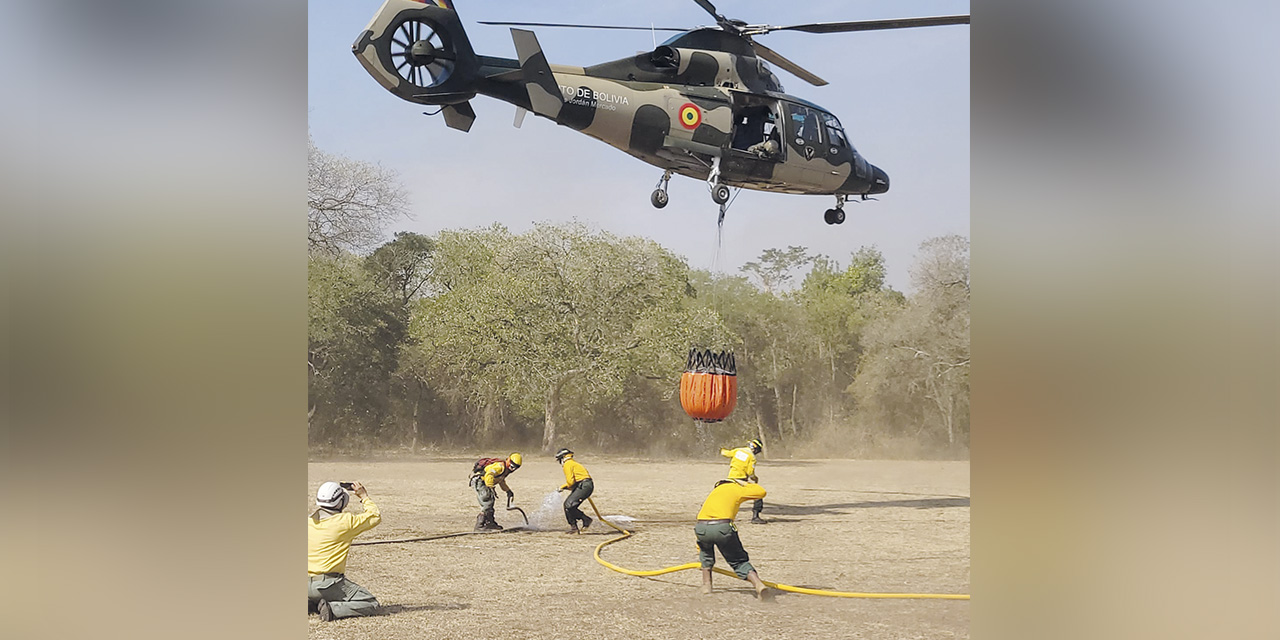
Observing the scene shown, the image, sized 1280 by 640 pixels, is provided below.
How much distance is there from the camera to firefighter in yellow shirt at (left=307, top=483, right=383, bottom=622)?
539 centimetres

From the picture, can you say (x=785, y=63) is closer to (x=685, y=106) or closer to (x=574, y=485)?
(x=685, y=106)

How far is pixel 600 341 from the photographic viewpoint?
68.6ft

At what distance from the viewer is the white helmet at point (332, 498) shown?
5316 millimetres

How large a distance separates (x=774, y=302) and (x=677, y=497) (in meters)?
9.69

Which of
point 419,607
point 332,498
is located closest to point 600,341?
point 419,607

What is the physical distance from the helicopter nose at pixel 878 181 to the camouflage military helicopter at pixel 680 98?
0.07ft

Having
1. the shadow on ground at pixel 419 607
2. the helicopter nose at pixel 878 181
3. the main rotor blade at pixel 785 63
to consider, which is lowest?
the shadow on ground at pixel 419 607

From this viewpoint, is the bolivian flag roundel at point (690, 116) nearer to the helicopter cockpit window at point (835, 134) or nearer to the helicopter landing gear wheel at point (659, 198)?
the helicopter landing gear wheel at point (659, 198)

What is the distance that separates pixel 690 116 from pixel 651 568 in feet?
14.0

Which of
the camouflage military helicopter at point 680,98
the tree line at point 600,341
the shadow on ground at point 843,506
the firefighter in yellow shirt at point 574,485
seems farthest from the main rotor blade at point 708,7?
the tree line at point 600,341

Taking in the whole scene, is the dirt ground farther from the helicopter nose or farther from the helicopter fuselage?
the helicopter nose
